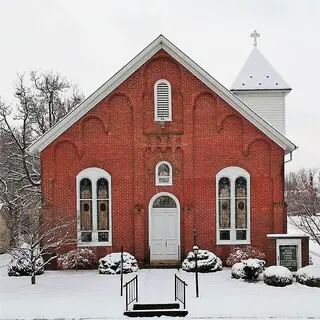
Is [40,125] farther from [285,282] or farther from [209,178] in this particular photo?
[285,282]

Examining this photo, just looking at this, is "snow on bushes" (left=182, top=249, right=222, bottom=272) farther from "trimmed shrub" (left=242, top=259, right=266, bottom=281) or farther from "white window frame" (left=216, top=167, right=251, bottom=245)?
"trimmed shrub" (left=242, top=259, right=266, bottom=281)

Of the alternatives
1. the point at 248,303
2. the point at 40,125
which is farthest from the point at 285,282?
the point at 40,125

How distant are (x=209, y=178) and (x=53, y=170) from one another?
7.09 m

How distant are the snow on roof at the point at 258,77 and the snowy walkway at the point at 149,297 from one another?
1078 cm

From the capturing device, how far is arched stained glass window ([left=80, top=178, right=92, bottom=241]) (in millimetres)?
20000

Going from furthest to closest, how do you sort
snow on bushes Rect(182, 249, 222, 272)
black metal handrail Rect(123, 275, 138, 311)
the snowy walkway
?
snow on bushes Rect(182, 249, 222, 272), black metal handrail Rect(123, 275, 138, 311), the snowy walkway

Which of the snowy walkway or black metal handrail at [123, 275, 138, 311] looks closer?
the snowy walkway

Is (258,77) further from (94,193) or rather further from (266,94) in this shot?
(94,193)

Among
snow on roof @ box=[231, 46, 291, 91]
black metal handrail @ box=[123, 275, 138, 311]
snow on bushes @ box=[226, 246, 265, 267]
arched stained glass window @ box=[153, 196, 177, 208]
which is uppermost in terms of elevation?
snow on roof @ box=[231, 46, 291, 91]

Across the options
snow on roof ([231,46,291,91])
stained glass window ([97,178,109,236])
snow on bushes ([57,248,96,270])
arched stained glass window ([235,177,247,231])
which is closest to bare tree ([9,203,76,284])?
snow on bushes ([57,248,96,270])

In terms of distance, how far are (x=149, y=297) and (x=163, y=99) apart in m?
9.41

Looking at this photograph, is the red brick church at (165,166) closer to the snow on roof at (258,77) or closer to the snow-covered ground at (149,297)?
the snow-covered ground at (149,297)

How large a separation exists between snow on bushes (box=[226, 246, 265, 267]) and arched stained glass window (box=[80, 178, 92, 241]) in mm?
6327

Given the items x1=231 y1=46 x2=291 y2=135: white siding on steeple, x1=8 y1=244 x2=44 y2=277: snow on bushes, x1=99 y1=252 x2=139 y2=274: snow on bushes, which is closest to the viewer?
x1=99 y1=252 x2=139 y2=274: snow on bushes
